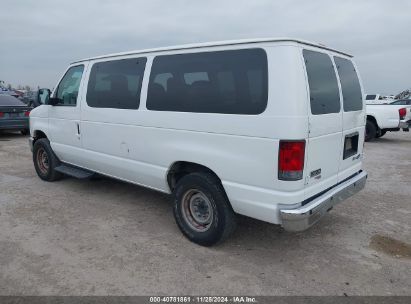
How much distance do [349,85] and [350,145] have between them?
27.7 inches

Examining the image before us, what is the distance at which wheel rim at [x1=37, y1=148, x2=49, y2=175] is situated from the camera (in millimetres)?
6520

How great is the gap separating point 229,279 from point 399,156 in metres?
8.14

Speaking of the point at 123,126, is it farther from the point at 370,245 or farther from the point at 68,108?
the point at 370,245

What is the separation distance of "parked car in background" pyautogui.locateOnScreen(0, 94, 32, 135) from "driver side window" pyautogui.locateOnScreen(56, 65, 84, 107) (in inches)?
280

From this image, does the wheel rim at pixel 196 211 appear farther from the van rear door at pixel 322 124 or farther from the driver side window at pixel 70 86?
the driver side window at pixel 70 86

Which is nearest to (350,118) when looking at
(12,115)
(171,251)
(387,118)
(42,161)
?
(171,251)

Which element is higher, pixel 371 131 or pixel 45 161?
pixel 371 131

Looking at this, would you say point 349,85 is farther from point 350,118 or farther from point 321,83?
point 321,83

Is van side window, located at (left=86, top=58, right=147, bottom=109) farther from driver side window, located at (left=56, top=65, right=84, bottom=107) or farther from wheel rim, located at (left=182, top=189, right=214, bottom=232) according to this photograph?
wheel rim, located at (left=182, top=189, right=214, bottom=232)

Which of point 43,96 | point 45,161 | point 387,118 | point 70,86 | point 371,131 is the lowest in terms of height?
point 45,161

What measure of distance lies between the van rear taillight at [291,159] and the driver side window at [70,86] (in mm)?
3540

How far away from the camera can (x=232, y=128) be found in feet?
11.4

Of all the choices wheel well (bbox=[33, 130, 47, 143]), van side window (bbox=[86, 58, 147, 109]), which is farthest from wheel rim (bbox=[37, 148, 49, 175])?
van side window (bbox=[86, 58, 147, 109])

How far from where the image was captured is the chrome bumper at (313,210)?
3248mm
